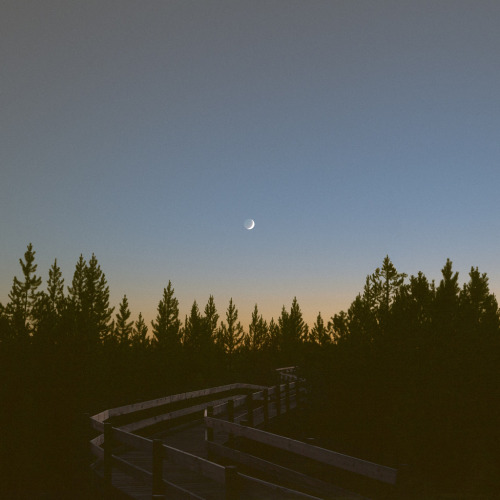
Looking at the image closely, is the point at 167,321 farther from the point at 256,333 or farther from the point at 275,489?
the point at 275,489

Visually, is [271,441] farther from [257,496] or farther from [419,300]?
[419,300]

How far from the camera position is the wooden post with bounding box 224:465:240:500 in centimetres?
796

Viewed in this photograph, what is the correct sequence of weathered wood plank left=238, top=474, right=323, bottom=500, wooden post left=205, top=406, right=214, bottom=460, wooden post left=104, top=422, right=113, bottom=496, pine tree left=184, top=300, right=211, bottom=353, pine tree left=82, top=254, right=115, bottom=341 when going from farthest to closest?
pine tree left=184, top=300, right=211, bottom=353
pine tree left=82, top=254, right=115, bottom=341
wooden post left=205, top=406, right=214, bottom=460
wooden post left=104, top=422, right=113, bottom=496
weathered wood plank left=238, top=474, right=323, bottom=500

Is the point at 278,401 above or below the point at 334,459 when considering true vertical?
below

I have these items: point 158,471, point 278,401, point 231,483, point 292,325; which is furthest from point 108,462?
point 292,325

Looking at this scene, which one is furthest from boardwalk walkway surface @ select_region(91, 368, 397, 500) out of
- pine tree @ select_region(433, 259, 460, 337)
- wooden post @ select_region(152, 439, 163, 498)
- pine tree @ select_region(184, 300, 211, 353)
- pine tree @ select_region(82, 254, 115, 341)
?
pine tree @ select_region(184, 300, 211, 353)

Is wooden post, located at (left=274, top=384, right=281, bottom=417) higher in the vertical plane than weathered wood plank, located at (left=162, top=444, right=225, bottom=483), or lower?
lower

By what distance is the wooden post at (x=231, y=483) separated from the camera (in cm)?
796

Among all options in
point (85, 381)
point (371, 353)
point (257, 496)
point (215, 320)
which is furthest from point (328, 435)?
point (215, 320)

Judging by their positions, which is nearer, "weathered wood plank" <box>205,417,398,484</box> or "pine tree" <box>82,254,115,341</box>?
"weathered wood plank" <box>205,417,398,484</box>

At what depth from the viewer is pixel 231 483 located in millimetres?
8008

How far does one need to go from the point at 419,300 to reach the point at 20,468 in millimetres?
13218

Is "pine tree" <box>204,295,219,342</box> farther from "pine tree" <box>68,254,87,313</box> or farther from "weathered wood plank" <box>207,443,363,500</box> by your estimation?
"weathered wood plank" <box>207,443,363,500</box>

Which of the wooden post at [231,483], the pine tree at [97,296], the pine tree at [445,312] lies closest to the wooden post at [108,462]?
the wooden post at [231,483]
